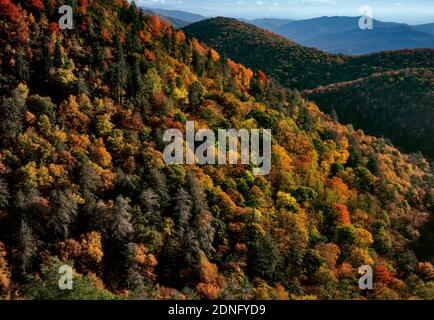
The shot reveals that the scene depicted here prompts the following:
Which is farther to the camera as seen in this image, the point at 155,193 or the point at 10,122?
the point at 155,193

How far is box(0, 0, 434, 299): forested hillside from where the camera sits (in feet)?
201

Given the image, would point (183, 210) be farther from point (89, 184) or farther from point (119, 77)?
point (119, 77)

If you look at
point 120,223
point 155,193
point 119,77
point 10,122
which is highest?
point 119,77

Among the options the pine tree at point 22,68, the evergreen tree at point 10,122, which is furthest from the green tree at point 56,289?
the pine tree at point 22,68

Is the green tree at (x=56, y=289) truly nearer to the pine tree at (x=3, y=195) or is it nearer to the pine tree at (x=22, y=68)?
the pine tree at (x=3, y=195)

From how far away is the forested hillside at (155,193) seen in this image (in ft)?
201

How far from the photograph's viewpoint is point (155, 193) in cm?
7088

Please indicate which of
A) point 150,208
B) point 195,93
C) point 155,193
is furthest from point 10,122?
point 195,93

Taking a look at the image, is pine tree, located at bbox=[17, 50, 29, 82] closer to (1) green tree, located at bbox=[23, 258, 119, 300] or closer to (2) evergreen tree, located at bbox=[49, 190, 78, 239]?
(2) evergreen tree, located at bbox=[49, 190, 78, 239]

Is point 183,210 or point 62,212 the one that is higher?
point 62,212

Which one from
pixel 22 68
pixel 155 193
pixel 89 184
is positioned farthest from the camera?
pixel 22 68
